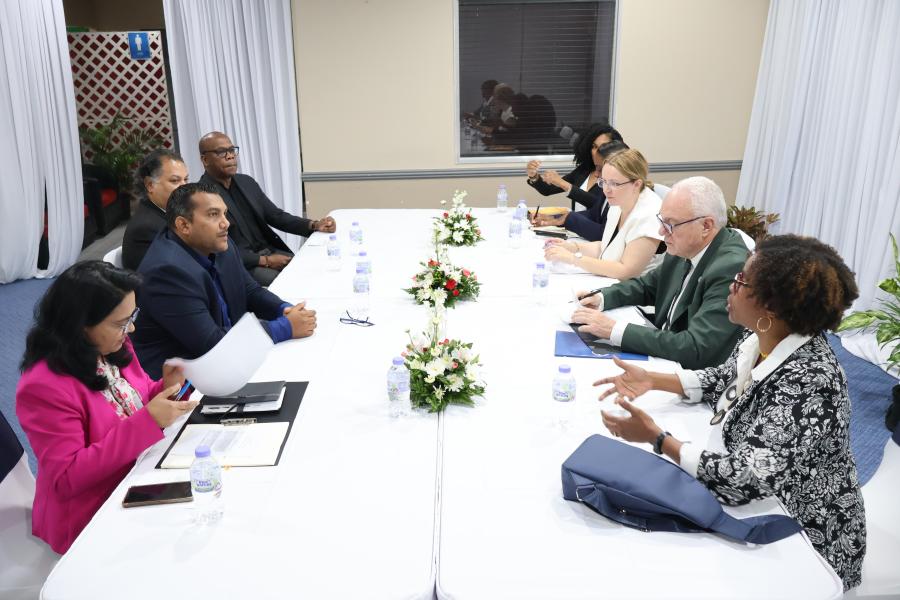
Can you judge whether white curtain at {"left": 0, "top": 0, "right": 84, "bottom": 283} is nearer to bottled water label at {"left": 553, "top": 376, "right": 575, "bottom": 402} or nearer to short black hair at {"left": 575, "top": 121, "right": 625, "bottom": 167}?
short black hair at {"left": 575, "top": 121, "right": 625, "bottom": 167}

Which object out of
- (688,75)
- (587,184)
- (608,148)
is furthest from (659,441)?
(688,75)

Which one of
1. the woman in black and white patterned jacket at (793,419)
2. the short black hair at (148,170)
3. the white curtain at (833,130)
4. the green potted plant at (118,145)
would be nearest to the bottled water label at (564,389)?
the woman in black and white patterned jacket at (793,419)

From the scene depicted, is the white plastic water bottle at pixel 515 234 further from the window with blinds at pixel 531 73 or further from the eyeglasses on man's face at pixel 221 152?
the window with blinds at pixel 531 73

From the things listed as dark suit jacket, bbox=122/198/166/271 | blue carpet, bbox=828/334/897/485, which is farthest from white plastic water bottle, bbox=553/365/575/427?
dark suit jacket, bbox=122/198/166/271

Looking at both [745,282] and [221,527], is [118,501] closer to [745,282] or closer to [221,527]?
[221,527]

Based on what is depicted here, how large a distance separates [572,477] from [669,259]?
1.53 m

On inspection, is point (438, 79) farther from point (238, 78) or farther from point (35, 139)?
point (35, 139)

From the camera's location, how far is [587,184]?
4.89 metres

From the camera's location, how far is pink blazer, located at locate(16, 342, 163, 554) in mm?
1779

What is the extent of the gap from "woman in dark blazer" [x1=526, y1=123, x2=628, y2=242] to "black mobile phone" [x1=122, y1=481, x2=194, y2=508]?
3065 mm

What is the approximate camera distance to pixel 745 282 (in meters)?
1.81

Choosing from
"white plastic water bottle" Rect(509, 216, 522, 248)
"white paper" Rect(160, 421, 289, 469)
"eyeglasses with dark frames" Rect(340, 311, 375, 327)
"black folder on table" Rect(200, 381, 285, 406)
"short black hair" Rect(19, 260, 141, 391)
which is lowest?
"white paper" Rect(160, 421, 289, 469)

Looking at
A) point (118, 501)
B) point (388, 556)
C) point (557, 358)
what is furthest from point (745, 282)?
point (118, 501)

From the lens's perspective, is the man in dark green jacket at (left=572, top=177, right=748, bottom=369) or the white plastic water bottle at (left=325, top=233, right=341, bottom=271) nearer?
the man in dark green jacket at (left=572, top=177, right=748, bottom=369)
